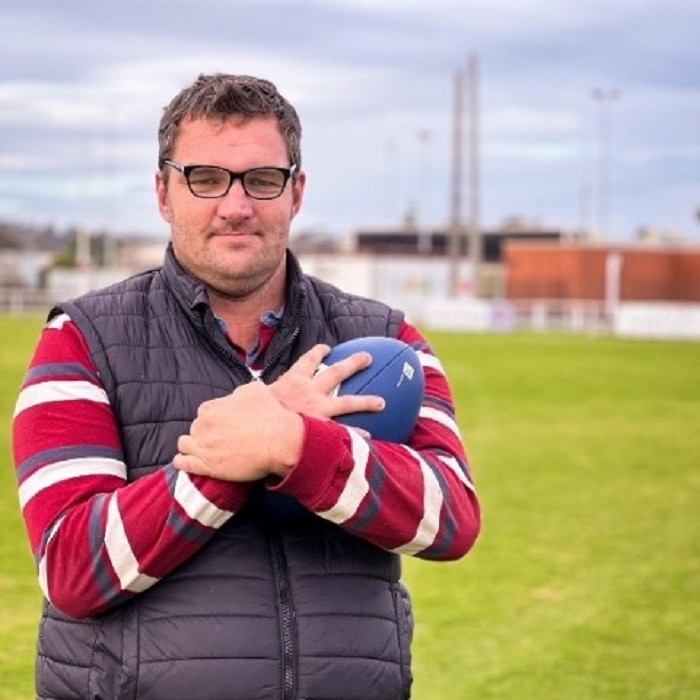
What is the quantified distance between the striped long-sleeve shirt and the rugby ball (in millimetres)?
61

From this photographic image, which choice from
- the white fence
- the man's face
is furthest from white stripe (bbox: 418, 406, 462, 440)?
the white fence

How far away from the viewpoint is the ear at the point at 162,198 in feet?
11.5

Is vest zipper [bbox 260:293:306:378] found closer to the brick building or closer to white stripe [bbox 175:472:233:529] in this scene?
white stripe [bbox 175:472:233:529]

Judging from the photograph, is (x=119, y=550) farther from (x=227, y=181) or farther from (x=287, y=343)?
(x=227, y=181)

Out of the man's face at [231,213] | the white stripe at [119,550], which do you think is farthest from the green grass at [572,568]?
the white stripe at [119,550]

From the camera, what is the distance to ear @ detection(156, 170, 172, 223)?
138 inches

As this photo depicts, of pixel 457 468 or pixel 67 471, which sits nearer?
pixel 67 471

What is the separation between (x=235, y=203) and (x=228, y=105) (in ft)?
0.65

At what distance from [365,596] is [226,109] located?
102 cm

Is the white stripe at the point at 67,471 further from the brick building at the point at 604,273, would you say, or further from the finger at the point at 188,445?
the brick building at the point at 604,273

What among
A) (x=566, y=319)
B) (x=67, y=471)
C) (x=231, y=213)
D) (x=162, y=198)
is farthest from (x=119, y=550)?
(x=566, y=319)

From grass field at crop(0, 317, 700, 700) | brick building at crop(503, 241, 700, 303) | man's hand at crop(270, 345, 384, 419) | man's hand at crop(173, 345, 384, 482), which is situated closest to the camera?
man's hand at crop(173, 345, 384, 482)

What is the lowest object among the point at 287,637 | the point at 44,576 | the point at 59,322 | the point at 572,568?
the point at 572,568

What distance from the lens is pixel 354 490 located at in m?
3.09
